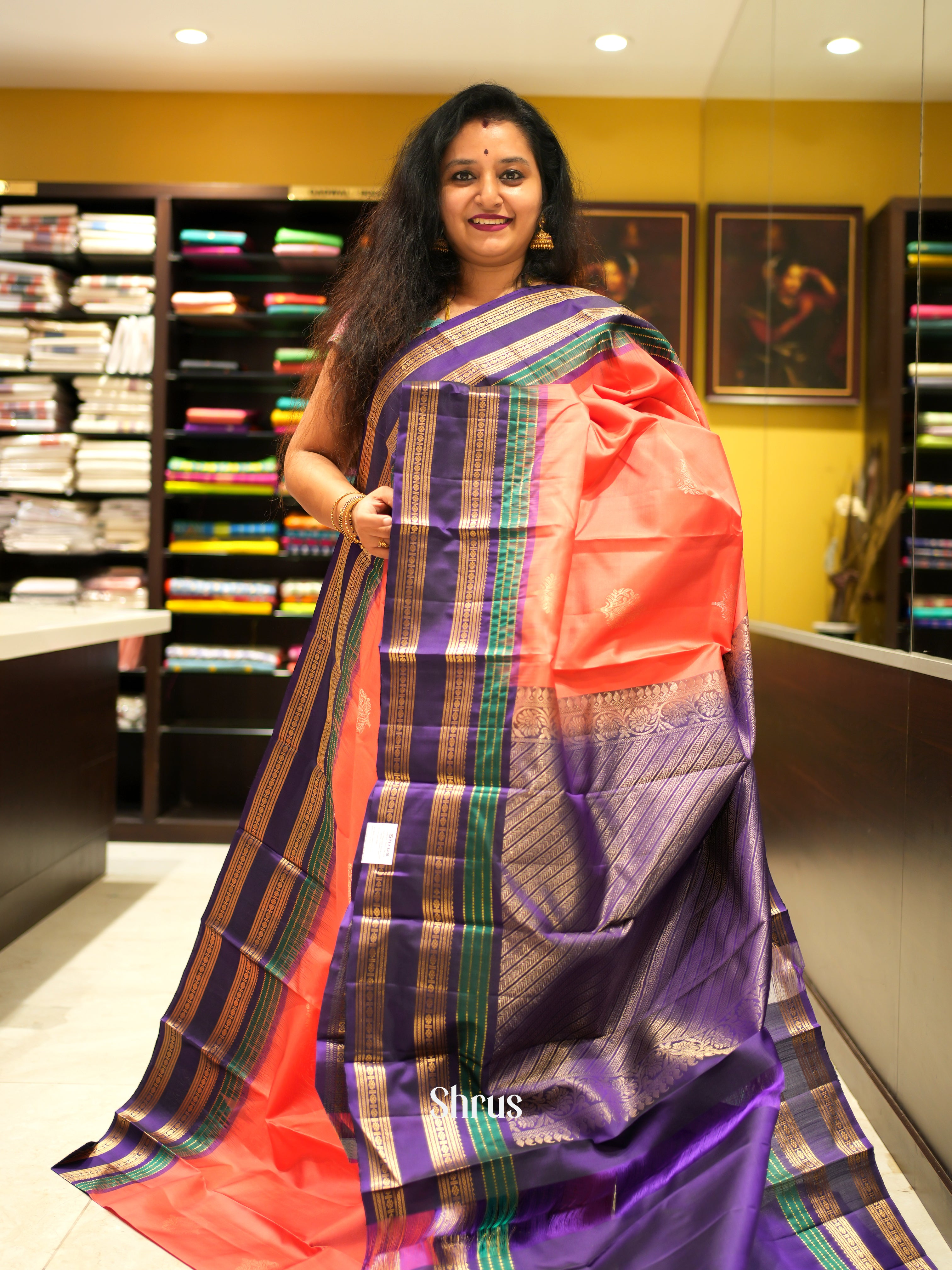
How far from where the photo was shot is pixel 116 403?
12.4 feet

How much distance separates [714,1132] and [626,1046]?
0.14 metres

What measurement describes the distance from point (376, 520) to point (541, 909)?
53 centimetres

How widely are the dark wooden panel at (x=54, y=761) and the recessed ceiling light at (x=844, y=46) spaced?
236cm

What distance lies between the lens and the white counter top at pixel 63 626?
214 centimetres

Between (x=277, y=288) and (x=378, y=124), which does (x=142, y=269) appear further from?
(x=378, y=124)

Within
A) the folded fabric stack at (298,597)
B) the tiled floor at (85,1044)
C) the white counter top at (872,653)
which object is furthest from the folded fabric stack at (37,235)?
the white counter top at (872,653)

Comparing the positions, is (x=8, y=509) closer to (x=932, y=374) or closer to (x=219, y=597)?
(x=219, y=597)

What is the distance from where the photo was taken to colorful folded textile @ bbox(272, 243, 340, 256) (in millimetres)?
3695

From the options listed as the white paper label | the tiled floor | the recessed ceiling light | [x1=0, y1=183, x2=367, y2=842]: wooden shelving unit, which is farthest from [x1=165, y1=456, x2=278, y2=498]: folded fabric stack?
the white paper label

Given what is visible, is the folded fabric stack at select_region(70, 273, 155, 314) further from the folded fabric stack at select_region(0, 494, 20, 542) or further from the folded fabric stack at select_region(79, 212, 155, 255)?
the folded fabric stack at select_region(0, 494, 20, 542)

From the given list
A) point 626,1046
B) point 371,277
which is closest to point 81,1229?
point 626,1046

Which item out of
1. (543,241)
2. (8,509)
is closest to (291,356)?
(8,509)

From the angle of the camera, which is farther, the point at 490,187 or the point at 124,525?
the point at 124,525

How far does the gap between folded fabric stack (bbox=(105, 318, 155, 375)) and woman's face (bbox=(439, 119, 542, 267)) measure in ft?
8.37
